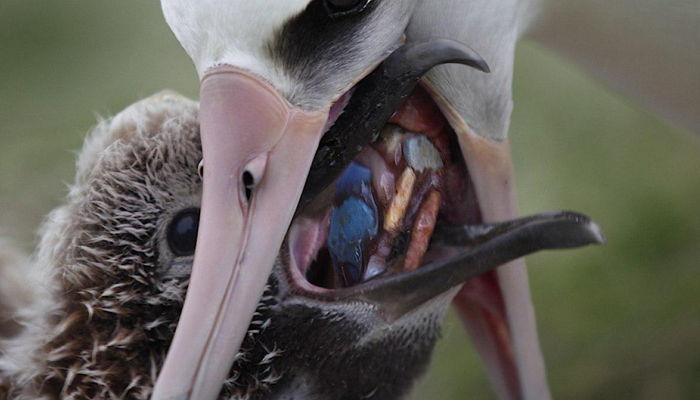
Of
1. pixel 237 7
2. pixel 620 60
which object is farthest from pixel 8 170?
pixel 237 7

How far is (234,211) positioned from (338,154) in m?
0.21

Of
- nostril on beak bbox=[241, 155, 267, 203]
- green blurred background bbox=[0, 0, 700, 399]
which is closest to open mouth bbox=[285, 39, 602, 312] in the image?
nostril on beak bbox=[241, 155, 267, 203]

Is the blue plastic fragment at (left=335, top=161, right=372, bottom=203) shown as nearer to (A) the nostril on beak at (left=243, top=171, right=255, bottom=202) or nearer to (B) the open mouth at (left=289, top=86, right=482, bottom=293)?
(B) the open mouth at (left=289, top=86, right=482, bottom=293)

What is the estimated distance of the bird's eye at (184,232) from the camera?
5.42 ft

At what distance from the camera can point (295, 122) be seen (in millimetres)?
1536

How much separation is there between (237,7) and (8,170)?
2.58m

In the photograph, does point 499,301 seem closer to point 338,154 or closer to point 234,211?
point 338,154

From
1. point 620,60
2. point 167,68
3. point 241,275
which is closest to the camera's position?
point 241,275

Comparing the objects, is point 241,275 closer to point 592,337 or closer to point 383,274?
point 383,274

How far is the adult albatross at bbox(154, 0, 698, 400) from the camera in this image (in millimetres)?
1441

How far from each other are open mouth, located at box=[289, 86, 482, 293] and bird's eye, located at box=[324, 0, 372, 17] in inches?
8.6

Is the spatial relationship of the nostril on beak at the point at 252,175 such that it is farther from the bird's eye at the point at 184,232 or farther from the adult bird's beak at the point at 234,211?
the bird's eye at the point at 184,232

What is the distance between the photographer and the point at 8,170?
3.83 meters

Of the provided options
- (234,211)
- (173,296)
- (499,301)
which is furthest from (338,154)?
(499,301)
